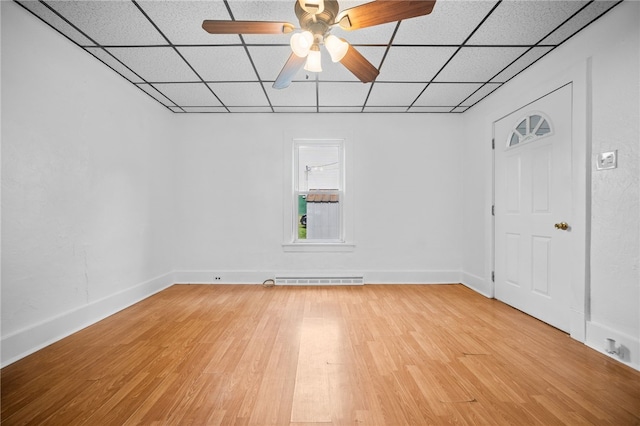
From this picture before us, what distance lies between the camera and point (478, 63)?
2895 mm

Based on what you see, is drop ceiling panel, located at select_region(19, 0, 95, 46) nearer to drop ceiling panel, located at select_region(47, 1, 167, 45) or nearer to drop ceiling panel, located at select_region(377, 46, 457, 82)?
drop ceiling panel, located at select_region(47, 1, 167, 45)

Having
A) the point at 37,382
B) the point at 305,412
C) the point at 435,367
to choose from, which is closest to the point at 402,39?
the point at 435,367

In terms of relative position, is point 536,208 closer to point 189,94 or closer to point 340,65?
point 340,65

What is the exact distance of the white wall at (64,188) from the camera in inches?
83.0

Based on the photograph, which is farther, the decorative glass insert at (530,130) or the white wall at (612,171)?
the decorative glass insert at (530,130)

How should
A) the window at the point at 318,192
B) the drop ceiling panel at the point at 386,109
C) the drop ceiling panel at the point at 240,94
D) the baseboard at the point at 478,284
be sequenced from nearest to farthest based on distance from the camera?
the drop ceiling panel at the point at 240,94 → the baseboard at the point at 478,284 → the drop ceiling panel at the point at 386,109 → the window at the point at 318,192

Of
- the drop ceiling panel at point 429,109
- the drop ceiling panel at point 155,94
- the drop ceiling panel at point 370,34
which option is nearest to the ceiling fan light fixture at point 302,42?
the drop ceiling panel at point 370,34

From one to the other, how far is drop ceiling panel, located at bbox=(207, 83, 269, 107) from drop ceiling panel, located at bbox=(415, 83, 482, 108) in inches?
85.8

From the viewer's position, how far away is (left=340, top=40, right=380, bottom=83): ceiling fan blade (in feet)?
6.62

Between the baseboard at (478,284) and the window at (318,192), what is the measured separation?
1.95m

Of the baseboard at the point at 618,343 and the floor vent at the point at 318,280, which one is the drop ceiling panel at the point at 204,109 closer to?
the floor vent at the point at 318,280

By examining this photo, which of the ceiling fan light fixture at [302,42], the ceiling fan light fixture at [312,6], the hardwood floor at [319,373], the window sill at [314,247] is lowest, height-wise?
the hardwood floor at [319,373]

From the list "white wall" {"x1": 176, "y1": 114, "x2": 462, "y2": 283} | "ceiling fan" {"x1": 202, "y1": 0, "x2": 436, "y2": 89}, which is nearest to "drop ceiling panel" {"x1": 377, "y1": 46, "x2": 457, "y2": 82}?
"ceiling fan" {"x1": 202, "y1": 0, "x2": 436, "y2": 89}

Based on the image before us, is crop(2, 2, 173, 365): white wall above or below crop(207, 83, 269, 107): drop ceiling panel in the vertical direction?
below
